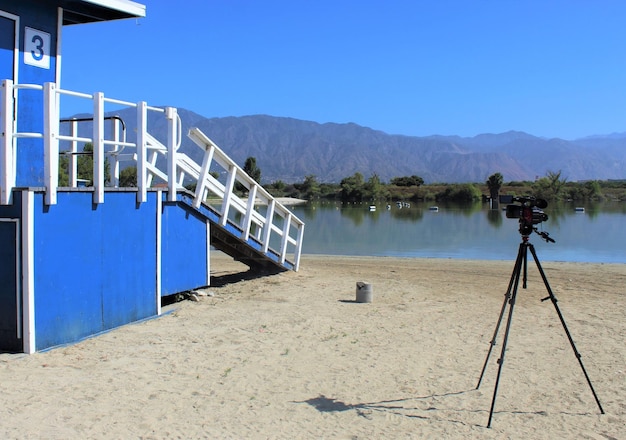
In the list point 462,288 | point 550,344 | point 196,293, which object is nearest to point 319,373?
point 550,344

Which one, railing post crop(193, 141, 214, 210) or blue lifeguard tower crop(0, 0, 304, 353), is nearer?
blue lifeguard tower crop(0, 0, 304, 353)

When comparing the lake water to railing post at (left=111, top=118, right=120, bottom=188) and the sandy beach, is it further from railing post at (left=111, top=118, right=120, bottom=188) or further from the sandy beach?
railing post at (left=111, top=118, right=120, bottom=188)

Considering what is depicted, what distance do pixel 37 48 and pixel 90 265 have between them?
312 cm

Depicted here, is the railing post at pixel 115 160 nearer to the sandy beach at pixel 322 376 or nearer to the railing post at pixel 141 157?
the railing post at pixel 141 157

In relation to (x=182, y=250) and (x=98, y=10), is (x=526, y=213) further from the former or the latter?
(x=98, y=10)

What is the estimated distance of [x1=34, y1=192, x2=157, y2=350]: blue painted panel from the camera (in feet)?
23.2

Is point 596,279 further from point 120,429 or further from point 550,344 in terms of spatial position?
point 120,429

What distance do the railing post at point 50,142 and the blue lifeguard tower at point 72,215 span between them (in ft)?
0.04

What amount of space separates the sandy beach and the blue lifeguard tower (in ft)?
1.37

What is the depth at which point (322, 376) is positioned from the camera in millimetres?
6512

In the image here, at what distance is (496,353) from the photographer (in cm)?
754

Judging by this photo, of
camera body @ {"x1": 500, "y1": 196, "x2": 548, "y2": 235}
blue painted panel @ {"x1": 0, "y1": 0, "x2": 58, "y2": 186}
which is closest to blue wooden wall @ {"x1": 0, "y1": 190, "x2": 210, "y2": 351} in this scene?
blue painted panel @ {"x1": 0, "y1": 0, "x2": 58, "y2": 186}

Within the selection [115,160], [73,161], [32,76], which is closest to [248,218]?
[115,160]

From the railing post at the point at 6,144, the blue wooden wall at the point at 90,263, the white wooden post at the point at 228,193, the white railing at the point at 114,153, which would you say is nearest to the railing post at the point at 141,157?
the white railing at the point at 114,153
